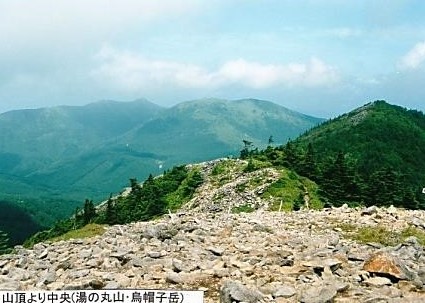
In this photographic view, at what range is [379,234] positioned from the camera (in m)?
25.5

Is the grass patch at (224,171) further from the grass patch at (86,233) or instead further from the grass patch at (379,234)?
the grass patch at (379,234)

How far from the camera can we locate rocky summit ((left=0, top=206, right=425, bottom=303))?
1512 cm

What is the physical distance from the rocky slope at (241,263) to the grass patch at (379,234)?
0.26 metres

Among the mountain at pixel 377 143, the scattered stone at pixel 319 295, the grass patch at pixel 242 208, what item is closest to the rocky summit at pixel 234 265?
the scattered stone at pixel 319 295

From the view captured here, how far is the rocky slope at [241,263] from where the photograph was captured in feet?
49.8

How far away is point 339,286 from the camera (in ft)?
48.9

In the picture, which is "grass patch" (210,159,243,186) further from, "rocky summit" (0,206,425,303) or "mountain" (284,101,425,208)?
"rocky summit" (0,206,425,303)

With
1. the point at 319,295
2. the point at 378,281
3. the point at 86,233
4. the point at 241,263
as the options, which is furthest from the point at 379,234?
the point at 86,233

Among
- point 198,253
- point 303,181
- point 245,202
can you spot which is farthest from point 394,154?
point 198,253

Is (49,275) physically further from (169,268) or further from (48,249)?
(48,249)
